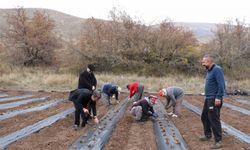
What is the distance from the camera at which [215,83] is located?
6.74 m

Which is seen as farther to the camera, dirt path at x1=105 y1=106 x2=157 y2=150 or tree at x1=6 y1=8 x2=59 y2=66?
tree at x1=6 y1=8 x2=59 y2=66

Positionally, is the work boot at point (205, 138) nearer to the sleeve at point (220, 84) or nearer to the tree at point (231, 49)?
the sleeve at point (220, 84)

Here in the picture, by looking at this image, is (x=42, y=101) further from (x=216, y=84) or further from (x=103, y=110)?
(x=216, y=84)

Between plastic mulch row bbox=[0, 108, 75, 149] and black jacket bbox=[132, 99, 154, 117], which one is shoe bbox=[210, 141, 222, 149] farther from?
plastic mulch row bbox=[0, 108, 75, 149]

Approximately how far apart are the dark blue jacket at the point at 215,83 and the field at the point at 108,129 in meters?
0.96

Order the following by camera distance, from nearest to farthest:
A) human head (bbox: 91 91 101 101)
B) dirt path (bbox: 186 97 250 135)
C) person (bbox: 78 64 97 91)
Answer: human head (bbox: 91 91 101 101) < dirt path (bbox: 186 97 250 135) < person (bbox: 78 64 97 91)

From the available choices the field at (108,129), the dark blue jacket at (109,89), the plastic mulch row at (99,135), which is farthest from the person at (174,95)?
the dark blue jacket at (109,89)

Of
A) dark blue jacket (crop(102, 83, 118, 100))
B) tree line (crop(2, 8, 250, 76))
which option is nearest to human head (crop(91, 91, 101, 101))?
dark blue jacket (crop(102, 83, 118, 100))

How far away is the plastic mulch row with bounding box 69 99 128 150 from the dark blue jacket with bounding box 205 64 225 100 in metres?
2.20

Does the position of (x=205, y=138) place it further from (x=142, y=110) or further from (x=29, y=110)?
(x=29, y=110)

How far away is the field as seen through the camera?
6.81m

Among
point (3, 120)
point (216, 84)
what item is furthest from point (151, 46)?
point (216, 84)

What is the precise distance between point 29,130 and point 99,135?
1680mm

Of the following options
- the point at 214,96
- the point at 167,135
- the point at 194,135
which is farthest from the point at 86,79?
the point at 214,96
